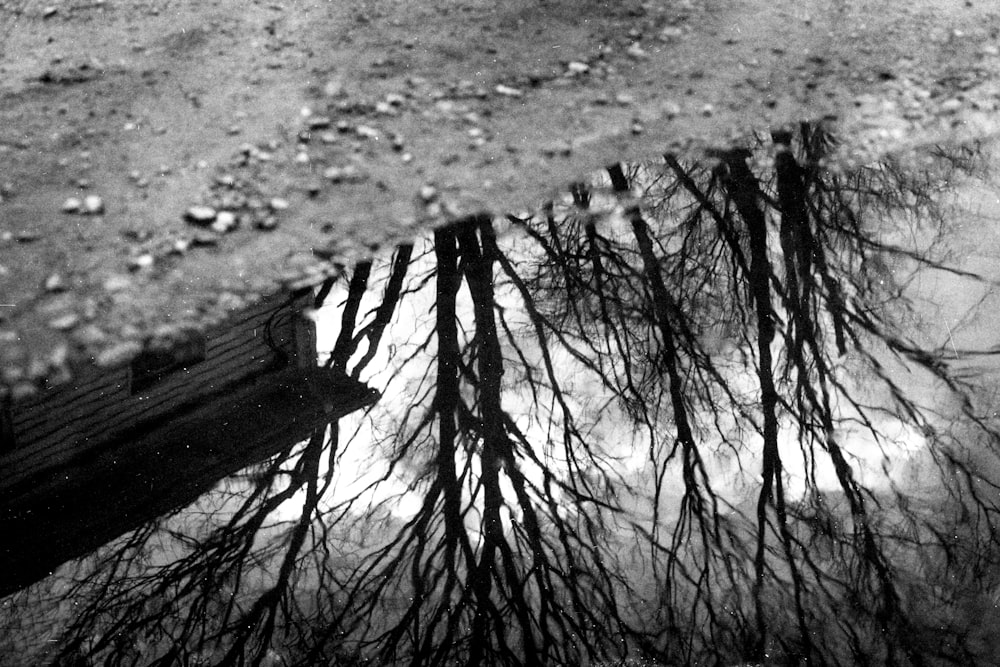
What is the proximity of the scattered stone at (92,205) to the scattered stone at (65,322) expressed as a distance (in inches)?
32.6

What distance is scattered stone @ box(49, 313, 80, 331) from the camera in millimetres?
3775

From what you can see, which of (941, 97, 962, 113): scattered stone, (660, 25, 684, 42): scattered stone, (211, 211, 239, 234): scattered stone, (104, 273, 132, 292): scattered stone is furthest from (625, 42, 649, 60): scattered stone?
(104, 273, 132, 292): scattered stone

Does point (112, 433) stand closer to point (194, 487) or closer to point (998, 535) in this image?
point (194, 487)

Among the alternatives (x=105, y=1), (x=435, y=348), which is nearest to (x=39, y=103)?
(x=105, y=1)

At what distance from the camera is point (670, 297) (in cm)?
423

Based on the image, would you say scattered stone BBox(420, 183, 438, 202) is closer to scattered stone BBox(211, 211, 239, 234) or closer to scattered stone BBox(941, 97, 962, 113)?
scattered stone BBox(211, 211, 239, 234)

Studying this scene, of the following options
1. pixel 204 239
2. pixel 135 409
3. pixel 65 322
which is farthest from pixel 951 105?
pixel 65 322

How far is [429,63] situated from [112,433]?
3464mm

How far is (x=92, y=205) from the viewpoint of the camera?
4496 millimetres

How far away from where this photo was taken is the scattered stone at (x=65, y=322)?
3.78 m

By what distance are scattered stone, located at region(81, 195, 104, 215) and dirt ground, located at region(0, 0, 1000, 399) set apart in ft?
0.04

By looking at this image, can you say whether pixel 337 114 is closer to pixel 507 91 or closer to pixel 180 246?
pixel 507 91

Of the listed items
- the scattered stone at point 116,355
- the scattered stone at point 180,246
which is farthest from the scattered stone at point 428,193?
the scattered stone at point 116,355

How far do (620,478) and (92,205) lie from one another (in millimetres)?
2841
